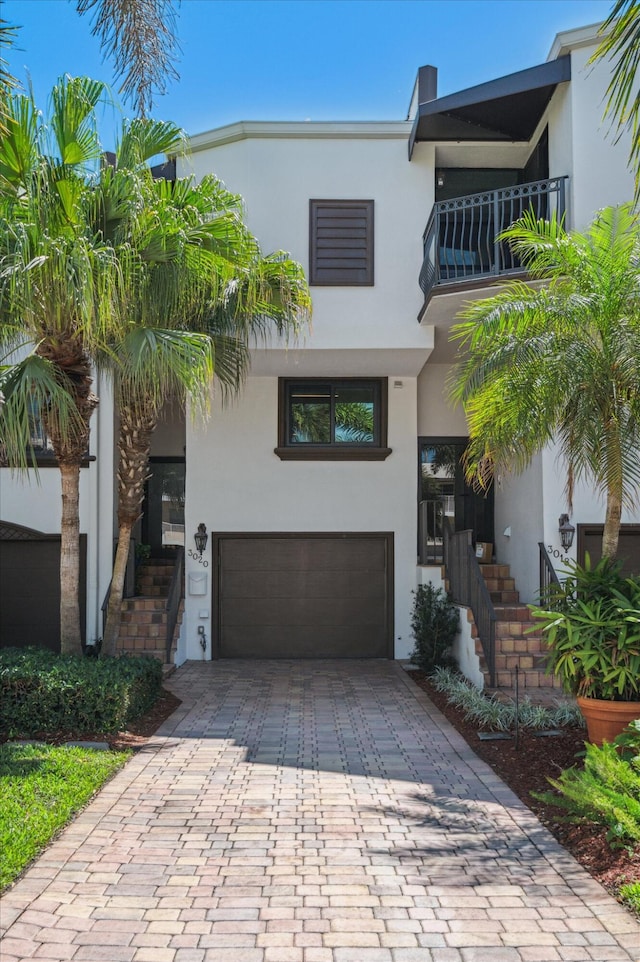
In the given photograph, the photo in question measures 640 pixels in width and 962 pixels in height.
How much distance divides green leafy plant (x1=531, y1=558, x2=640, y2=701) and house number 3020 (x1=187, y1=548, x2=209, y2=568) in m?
6.93

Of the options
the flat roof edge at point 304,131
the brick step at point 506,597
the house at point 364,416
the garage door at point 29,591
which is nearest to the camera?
the house at point 364,416

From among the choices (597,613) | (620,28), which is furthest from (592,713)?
(620,28)

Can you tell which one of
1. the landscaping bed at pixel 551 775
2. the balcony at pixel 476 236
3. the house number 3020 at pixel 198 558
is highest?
the balcony at pixel 476 236

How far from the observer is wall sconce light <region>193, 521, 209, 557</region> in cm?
1283

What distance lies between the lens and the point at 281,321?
32.8 feet

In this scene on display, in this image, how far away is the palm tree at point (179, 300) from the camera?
25.5 ft

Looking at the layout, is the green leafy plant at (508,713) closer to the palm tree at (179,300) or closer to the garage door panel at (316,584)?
the garage door panel at (316,584)

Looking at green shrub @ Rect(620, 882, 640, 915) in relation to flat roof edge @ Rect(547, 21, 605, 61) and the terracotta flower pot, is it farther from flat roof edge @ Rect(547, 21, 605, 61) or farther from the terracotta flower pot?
flat roof edge @ Rect(547, 21, 605, 61)

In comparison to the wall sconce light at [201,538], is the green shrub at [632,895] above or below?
below

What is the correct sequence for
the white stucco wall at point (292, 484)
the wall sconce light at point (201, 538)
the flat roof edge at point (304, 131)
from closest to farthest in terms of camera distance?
the flat roof edge at point (304, 131)
the wall sconce light at point (201, 538)
the white stucco wall at point (292, 484)

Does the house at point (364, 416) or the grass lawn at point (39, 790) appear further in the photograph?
the house at point (364, 416)

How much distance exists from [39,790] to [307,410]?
8.41 metres

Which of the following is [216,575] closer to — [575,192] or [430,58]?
[575,192]


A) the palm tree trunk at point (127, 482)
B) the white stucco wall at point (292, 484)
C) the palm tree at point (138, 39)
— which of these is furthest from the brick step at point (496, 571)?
the palm tree at point (138, 39)
